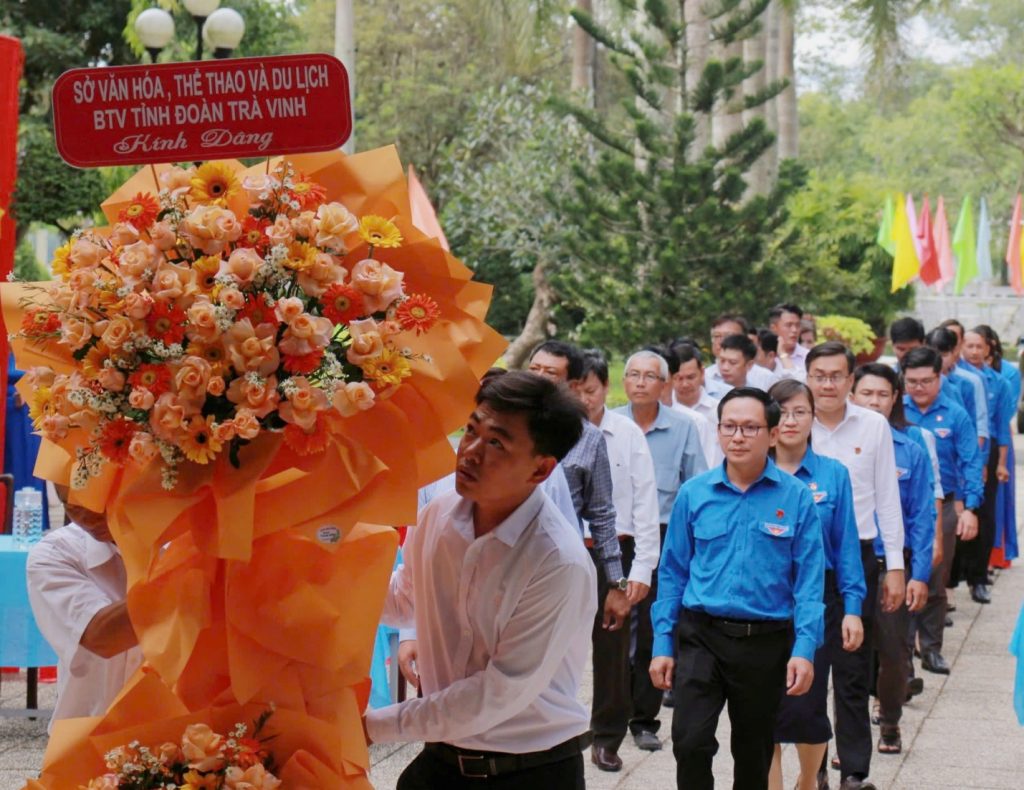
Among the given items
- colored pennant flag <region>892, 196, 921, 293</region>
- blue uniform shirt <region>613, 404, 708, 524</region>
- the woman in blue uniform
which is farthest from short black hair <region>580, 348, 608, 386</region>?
colored pennant flag <region>892, 196, 921, 293</region>

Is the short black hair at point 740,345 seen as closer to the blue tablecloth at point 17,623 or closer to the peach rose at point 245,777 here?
the blue tablecloth at point 17,623

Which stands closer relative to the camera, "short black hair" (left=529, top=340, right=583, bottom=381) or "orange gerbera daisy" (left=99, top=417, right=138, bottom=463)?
"orange gerbera daisy" (left=99, top=417, right=138, bottom=463)

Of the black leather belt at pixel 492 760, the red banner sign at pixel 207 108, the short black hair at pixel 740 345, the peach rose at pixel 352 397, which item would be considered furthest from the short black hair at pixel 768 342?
the peach rose at pixel 352 397

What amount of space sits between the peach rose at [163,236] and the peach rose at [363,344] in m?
0.37

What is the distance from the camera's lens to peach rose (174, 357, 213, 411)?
2.90 metres

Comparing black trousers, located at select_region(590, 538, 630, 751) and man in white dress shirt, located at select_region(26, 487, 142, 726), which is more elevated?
man in white dress shirt, located at select_region(26, 487, 142, 726)

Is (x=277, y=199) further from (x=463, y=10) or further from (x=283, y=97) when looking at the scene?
(x=463, y=10)

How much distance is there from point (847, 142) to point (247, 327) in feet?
192

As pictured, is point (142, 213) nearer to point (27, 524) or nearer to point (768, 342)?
point (27, 524)

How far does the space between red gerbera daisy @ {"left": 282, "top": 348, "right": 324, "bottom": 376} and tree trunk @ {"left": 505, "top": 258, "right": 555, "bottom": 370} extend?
75.0 ft

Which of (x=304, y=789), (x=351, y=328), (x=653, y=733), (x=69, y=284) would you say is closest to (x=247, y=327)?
(x=351, y=328)

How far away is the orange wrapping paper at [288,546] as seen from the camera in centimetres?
307

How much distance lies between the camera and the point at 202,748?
10.1ft

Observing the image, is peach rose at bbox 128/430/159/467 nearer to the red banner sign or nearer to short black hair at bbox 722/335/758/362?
the red banner sign
